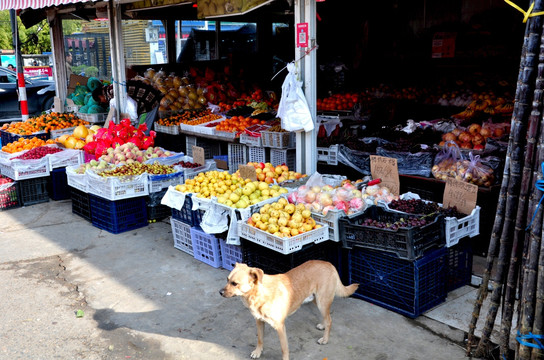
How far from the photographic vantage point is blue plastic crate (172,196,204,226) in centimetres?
580

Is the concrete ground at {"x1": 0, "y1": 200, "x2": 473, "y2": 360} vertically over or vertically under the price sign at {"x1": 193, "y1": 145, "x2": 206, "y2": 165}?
under

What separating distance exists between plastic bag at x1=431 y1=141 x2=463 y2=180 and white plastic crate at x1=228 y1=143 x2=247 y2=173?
120 inches

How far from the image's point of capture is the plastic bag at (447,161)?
6055 millimetres

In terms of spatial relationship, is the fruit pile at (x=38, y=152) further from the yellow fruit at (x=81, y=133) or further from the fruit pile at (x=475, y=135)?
the fruit pile at (x=475, y=135)

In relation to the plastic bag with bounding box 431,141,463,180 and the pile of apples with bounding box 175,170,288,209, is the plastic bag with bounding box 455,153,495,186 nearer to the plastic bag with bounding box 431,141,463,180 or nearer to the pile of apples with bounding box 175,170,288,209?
the plastic bag with bounding box 431,141,463,180

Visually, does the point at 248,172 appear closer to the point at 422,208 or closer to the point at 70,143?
the point at 422,208

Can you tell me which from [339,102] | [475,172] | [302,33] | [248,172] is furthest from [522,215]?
[339,102]

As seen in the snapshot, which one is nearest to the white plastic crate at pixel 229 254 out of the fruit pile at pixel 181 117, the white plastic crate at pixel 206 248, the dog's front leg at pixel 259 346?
the white plastic crate at pixel 206 248

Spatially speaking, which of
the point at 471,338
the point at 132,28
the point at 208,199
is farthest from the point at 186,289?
the point at 132,28

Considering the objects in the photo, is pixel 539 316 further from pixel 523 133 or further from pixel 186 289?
pixel 186 289

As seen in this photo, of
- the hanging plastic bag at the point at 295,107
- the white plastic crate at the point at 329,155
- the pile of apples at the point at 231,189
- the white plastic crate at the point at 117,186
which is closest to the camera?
the pile of apples at the point at 231,189

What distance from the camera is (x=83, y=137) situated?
9.27 meters

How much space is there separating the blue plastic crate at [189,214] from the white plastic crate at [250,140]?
1.97 metres

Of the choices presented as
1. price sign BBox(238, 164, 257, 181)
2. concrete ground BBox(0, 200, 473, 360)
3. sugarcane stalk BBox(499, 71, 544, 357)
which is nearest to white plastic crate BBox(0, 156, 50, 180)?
concrete ground BBox(0, 200, 473, 360)
